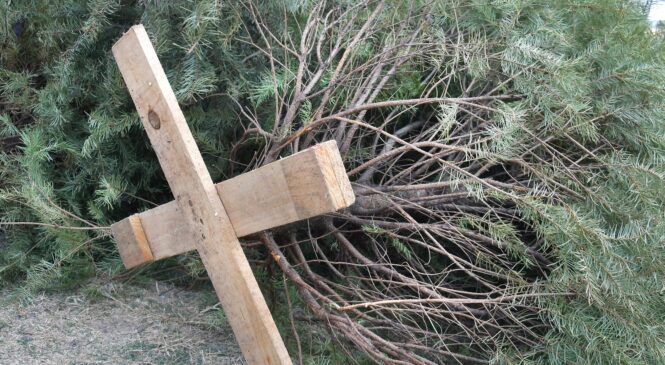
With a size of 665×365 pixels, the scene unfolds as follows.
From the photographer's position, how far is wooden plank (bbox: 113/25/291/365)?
158 centimetres

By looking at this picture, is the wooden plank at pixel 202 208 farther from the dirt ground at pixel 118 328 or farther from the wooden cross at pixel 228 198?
the dirt ground at pixel 118 328

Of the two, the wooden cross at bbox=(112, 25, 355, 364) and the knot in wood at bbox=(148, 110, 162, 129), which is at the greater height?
the knot in wood at bbox=(148, 110, 162, 129)

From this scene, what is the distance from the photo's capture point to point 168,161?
1655mm

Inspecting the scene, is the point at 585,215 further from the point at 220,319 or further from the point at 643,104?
the point at 220,319

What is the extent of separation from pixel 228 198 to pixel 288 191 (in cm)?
19

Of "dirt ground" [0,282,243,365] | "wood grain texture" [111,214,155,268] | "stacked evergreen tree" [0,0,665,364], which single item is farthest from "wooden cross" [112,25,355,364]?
"dirt ground" [0,282,243,365]

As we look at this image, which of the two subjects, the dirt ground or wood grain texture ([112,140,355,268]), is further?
the dirt ground

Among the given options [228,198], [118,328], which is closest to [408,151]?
[228,198]

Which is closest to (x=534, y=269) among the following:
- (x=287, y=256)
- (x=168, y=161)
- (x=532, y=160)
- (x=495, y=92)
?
(x=532, y=160)

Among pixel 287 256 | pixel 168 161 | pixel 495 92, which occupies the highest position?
pixel 168 161

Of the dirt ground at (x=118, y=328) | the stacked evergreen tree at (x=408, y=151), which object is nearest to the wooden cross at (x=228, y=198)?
the stacked evergreen tree at (x=408, y=151)

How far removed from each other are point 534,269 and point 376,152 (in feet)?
2.03

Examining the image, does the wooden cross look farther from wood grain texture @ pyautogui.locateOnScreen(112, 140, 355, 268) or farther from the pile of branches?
the pile of branches

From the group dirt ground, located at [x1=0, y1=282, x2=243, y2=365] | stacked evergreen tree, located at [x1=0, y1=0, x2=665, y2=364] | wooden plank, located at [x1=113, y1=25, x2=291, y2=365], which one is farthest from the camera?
dirt ground, located at [x1=0, y1=282, x2=243, y2=365]
